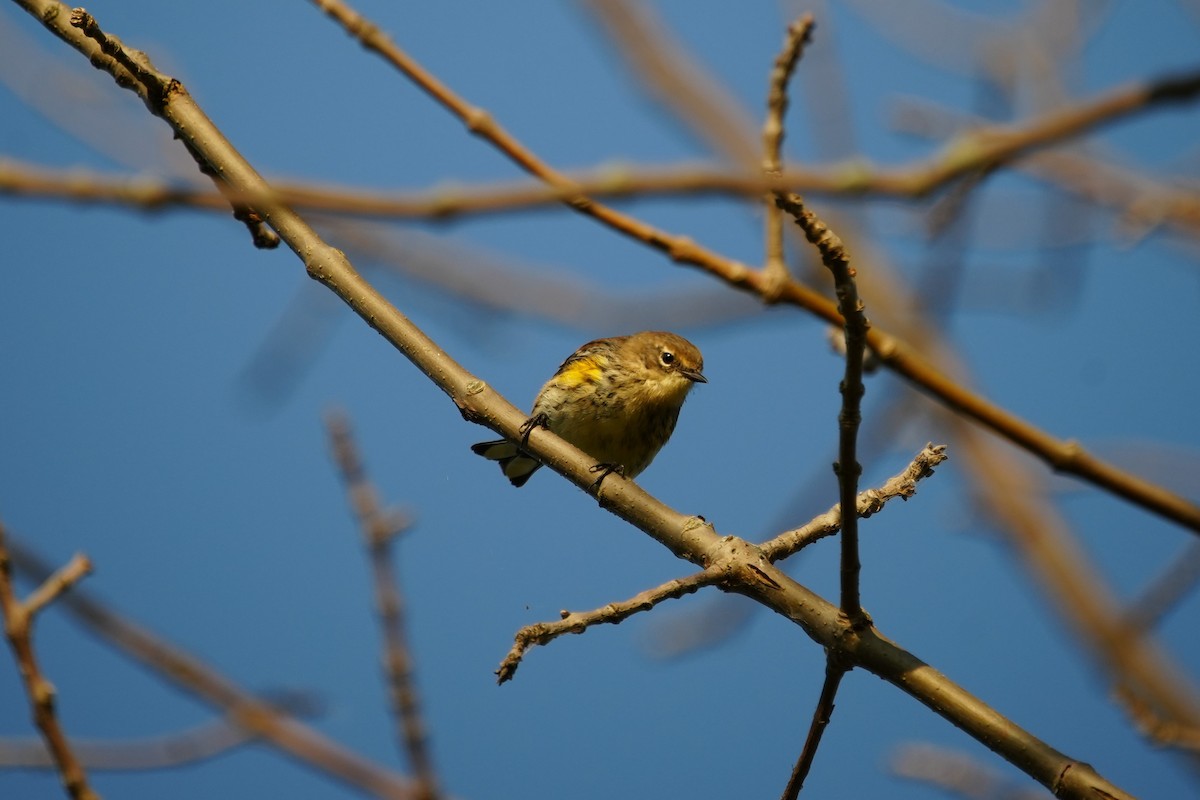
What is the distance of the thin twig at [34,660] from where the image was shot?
254 centimetres

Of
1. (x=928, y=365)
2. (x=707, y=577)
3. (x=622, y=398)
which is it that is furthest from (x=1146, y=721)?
(x=622, y=398)

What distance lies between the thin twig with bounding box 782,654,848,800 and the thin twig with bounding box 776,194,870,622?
0.51ft

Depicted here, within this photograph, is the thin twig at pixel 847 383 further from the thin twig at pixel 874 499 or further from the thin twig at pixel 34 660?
the thin twig at pixel 34 660

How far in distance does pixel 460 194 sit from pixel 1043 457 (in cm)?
98

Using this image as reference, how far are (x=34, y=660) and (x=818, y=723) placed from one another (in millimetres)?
2049

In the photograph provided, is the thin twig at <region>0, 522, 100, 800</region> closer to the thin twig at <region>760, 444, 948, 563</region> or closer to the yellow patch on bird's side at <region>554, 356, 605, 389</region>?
the thin twig at <region>760, 444, 948, 563</region>

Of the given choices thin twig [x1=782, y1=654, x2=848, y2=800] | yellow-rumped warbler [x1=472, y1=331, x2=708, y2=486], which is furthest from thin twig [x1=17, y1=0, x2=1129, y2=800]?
yellow-rumped warbler [x1=472, y1=331, x2=708, y2=486]

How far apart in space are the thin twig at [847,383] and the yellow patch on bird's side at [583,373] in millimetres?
3944

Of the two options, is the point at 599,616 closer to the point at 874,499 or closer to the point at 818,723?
the point at 818,723

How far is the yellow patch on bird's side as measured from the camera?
6914mm

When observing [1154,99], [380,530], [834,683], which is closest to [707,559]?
[834,683]

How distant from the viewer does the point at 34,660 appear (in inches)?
107

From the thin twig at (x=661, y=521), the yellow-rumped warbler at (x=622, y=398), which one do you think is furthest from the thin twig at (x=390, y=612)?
the yellow-rumped warbler at (x=622, y=398)

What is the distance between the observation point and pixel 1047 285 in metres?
4.46
